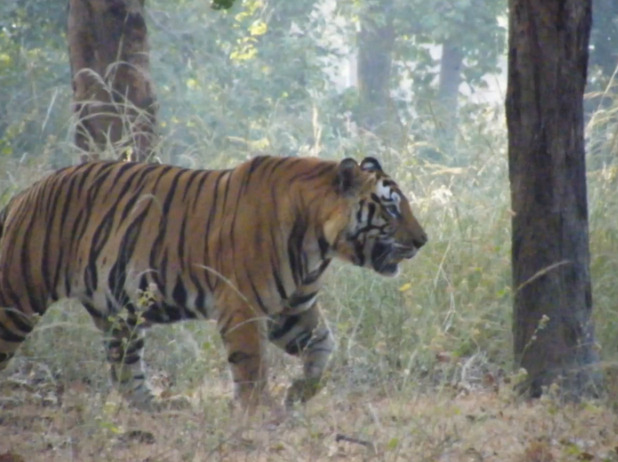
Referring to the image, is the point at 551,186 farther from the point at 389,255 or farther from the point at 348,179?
the point at 348,179

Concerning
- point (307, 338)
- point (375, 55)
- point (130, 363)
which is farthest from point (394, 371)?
point (375, 55)

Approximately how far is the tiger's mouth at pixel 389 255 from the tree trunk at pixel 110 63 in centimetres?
293

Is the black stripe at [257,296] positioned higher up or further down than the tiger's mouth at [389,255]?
further down

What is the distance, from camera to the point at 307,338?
20.1 ft

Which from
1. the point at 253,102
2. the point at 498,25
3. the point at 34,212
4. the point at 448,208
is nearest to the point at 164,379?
the point at 34,212

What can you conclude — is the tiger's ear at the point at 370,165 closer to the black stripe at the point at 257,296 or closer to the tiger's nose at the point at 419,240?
the tiger's nose at the point at 419,240

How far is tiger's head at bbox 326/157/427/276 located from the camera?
5.70 meters

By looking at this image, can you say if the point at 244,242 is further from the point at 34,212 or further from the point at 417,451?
the point at 417,451

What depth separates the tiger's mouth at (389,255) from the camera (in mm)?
5734

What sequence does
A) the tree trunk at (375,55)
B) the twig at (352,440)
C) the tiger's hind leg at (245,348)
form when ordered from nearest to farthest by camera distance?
the twig at (352,440) < the tiger's hind leg at (245,348) < the tree trunk at (375,55)

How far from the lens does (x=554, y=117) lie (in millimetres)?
5602

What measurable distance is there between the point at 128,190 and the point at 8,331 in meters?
0.92

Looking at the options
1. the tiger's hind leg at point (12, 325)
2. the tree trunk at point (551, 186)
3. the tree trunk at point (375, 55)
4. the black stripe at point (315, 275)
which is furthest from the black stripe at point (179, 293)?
the tree trunk at point (375, 55)

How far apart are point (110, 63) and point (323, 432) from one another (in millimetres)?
4341
